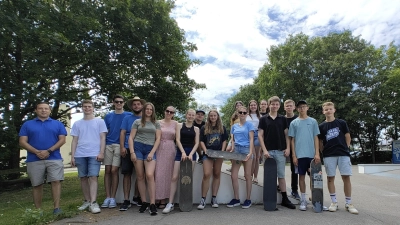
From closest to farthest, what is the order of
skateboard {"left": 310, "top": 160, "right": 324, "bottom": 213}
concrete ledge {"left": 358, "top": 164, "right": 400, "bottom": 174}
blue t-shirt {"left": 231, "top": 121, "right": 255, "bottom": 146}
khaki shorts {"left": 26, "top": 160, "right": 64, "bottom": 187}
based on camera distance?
khaki shorts {"left": 26, "top": 160, "right": 64, "bottom": 187} < skateboard {"left": 310, "top": 160, "right": 324, "bottom": 213} < blue t-shirt {"left": 231, "top": 121, "right": 255, "bottom": 146} < concrete ledge {"left": 358, "top": 164, "right": 400, "bottom": 174}

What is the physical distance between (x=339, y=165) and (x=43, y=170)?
210 inches

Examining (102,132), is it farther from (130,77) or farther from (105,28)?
(130,77)

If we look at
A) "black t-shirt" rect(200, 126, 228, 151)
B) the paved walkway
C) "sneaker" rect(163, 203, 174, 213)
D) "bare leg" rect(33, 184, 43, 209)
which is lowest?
the paved walkway

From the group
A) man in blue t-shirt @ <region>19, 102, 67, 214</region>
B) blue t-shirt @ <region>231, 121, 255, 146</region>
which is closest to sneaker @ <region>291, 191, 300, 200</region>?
blue t-shirt @ <region>231, 121, 255, 146</region>

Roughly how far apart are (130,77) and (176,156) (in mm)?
7054

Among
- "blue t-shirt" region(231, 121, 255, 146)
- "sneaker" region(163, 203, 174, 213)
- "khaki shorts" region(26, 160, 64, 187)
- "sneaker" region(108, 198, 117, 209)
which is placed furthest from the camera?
"blue t-shirt" region(231, 121, 255, 146)

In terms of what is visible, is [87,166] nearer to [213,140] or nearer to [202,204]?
[202,204]

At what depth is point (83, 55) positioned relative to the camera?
9.23 meters

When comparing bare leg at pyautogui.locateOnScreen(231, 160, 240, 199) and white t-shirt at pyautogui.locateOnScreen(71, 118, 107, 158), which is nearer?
white t-shirt at pyautogui.locateOnScreen(71, 118, 107, 158)

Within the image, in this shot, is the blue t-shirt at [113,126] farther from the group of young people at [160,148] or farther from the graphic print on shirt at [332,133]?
the graphic print on shirt at [332,133]

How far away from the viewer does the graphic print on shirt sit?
5.12 metres

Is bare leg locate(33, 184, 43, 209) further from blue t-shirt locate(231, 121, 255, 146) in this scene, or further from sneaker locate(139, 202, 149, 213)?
blue t-shirt locate(231, 121, 255, 146)

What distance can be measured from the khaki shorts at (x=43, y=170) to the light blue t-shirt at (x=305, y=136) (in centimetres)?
436

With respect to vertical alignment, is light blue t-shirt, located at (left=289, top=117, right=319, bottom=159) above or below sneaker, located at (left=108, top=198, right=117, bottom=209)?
above
